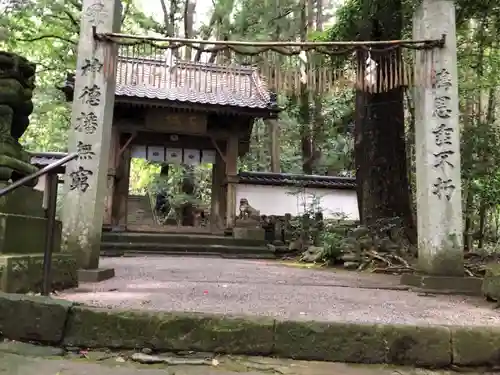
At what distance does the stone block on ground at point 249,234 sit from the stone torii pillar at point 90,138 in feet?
24.5

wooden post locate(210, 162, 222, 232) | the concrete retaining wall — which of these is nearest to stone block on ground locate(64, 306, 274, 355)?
the concrete retaining wall

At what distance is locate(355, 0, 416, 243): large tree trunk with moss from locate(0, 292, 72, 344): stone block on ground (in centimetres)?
807

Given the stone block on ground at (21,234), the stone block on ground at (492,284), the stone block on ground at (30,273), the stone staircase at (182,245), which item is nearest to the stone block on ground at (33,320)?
the stone block on ground at (30,273)

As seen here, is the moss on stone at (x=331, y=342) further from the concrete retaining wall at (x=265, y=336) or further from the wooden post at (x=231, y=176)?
the wooden post at (x=231, y=176)

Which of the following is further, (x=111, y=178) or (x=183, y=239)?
(x=111, y=178)

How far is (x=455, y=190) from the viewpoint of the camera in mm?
5762

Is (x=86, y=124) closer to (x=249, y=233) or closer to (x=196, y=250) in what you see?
(x=196, y=250)

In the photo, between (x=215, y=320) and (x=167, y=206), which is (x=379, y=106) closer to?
(x=215, y=320)

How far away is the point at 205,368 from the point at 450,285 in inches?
158

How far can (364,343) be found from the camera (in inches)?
114

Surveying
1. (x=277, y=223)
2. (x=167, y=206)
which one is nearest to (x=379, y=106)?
(x=277, y=223)

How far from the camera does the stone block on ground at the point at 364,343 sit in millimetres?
2865

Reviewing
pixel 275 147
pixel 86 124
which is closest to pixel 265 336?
pixel 86 124

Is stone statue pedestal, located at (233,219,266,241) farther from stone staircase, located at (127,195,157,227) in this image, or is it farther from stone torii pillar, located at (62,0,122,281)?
stone torii pillar, located at (62,0,122,281)
